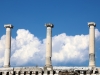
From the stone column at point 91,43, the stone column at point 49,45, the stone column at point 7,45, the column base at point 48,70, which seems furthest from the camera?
the stone column at point 7,45

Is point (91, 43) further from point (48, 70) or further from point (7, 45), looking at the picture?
point (7, 45)

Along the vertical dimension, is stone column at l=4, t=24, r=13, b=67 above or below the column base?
above

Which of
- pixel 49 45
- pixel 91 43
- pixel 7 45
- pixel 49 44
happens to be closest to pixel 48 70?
pixel 49 45

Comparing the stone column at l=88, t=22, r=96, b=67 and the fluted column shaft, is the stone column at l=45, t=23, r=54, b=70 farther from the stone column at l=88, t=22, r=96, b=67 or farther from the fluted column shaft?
the stone column at l=88, t=22, r=96, b=67

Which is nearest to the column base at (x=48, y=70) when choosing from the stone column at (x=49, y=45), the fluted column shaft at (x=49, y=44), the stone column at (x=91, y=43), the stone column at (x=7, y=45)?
the stone column at (x=49, y=45)

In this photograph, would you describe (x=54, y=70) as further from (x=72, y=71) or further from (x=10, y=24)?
(x=10, y=24)

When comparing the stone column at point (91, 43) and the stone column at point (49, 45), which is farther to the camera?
the stone column at point (49, 45)

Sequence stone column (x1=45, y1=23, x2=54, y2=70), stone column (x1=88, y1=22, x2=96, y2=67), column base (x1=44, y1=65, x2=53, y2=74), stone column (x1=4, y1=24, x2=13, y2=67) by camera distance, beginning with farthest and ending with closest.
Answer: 1. stone column (x1=4, y1=24, x2=13, y2=67)
2. stone column (x1=45, y1=23, x2=54, y2=70)
3. stone column (x1=88, y1=22, x2=96, y2=67)
4. column base (x1=44, y1=65, x2=53, y2=74)

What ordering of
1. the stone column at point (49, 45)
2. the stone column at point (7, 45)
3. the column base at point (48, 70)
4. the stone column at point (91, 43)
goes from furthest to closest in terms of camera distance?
1. the stone column at point (7, 45)
2. the stone column at point (49, 45)
3. the stone column at point (91, 43)
4. the column base at point (48, 70)

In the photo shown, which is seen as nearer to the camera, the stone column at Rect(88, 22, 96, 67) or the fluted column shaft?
the stone column at Rect(88, 22, 96, 67)

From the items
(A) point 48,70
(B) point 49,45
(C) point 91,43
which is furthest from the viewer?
(B) point 49,45

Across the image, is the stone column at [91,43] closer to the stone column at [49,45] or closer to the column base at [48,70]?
the column base at [48,70]

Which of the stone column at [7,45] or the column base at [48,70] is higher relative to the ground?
the stone column at [7,45]

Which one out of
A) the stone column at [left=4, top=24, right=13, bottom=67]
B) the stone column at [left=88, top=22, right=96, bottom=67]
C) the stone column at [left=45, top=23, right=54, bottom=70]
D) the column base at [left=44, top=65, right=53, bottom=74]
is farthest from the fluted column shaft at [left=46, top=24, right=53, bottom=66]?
the stone column at [left=4, top=24, right=13, bottom=67]
